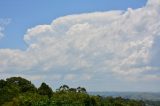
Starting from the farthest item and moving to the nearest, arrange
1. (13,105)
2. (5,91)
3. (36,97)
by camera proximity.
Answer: (5,91) → (36,97) → (13,105)

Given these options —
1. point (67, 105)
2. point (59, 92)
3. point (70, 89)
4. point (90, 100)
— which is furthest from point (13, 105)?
point (70, 89)

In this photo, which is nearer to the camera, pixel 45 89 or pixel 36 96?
pixel 36 96

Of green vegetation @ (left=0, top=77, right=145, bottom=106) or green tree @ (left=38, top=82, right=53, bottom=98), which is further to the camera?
green tree @ (left=38, top=82, right=53, bottom=98)

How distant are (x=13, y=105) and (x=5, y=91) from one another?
22742 millimetres

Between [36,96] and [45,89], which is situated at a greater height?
[45,89]

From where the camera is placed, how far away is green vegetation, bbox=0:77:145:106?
111 m

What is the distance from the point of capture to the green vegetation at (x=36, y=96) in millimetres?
111375

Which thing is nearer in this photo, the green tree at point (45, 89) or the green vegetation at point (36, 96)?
the green vegetation at point (36, 96)

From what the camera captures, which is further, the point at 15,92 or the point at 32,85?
the point at 32,85

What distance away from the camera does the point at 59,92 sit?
476 feet

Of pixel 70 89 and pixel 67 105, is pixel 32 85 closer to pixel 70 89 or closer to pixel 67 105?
pixel 70 89

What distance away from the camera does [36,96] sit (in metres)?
118

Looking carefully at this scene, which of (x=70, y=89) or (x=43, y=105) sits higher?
(x=70, y=89)

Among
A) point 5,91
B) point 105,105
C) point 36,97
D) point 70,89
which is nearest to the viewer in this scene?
point 36,97
